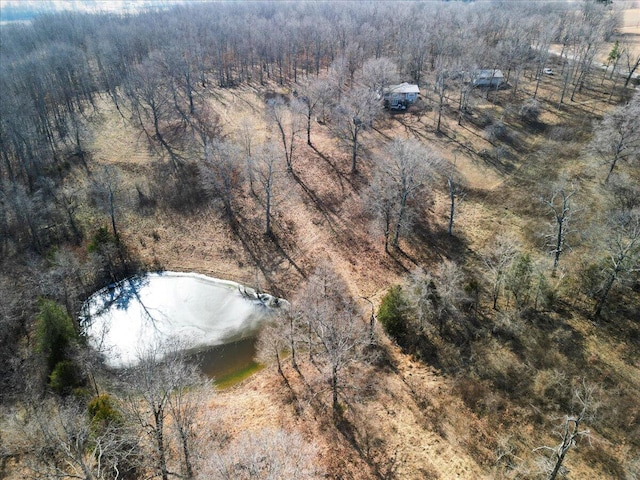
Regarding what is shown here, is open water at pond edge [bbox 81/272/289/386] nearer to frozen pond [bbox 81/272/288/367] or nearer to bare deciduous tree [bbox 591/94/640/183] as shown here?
frozen pond [bbox 81/272/288/367]

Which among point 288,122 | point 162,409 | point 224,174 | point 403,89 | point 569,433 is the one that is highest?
point 403,89

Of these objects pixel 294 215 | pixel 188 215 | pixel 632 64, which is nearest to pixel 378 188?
pixel 294 215

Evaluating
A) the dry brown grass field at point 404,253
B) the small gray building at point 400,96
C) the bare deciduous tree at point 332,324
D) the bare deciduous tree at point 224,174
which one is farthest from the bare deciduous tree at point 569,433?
the small gray building at point 400,96

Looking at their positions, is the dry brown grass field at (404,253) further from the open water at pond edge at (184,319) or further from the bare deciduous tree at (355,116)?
the open water at pond edge at (184,319)

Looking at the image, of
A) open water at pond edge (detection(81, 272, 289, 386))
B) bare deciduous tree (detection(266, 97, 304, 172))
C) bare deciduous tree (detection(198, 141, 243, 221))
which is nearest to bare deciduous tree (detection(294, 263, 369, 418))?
open water at pond edge (detection(81, 272, 289, 386))

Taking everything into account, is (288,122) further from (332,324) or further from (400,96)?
(332,324)

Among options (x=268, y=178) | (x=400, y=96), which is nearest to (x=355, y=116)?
(x=268, y=178)
